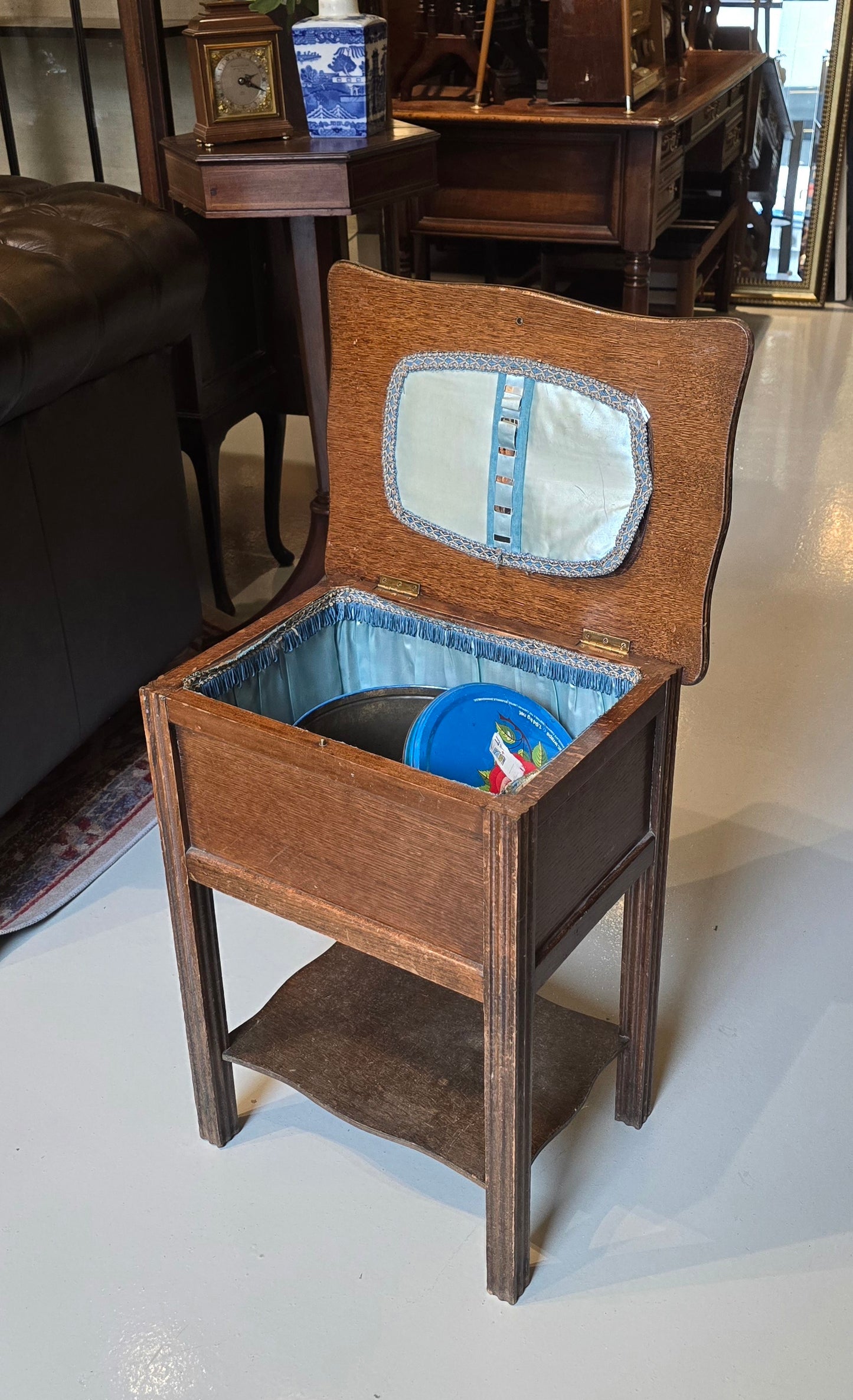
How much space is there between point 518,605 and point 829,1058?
2.29ft

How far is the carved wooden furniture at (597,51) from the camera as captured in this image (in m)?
2.87

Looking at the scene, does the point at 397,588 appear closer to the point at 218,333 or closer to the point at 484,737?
the point at 484,737

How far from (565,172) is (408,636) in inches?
78.8

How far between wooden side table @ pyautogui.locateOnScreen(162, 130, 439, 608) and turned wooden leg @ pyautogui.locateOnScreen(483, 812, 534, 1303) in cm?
90

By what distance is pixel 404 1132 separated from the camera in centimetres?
130

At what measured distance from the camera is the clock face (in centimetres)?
191

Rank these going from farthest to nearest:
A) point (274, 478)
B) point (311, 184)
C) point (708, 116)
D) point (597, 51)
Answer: point (708, 116) < point (597, 51) < point (274, 478) < point (311, 184)

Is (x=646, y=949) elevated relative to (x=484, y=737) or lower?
lower

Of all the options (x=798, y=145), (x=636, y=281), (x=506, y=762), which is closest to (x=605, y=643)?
(x=506, y=762)

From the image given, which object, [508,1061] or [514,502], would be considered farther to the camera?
[514,502]

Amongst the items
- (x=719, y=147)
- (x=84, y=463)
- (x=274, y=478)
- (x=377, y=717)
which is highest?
(x=719, y=147)

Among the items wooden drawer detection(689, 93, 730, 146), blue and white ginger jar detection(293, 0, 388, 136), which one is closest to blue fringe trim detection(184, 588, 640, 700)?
blue and white ginger jar detection(293, 0, 388, 136)

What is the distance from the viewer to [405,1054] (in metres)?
1.41

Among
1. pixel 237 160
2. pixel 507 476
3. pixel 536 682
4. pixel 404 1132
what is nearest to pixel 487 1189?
pixel 404 1132
